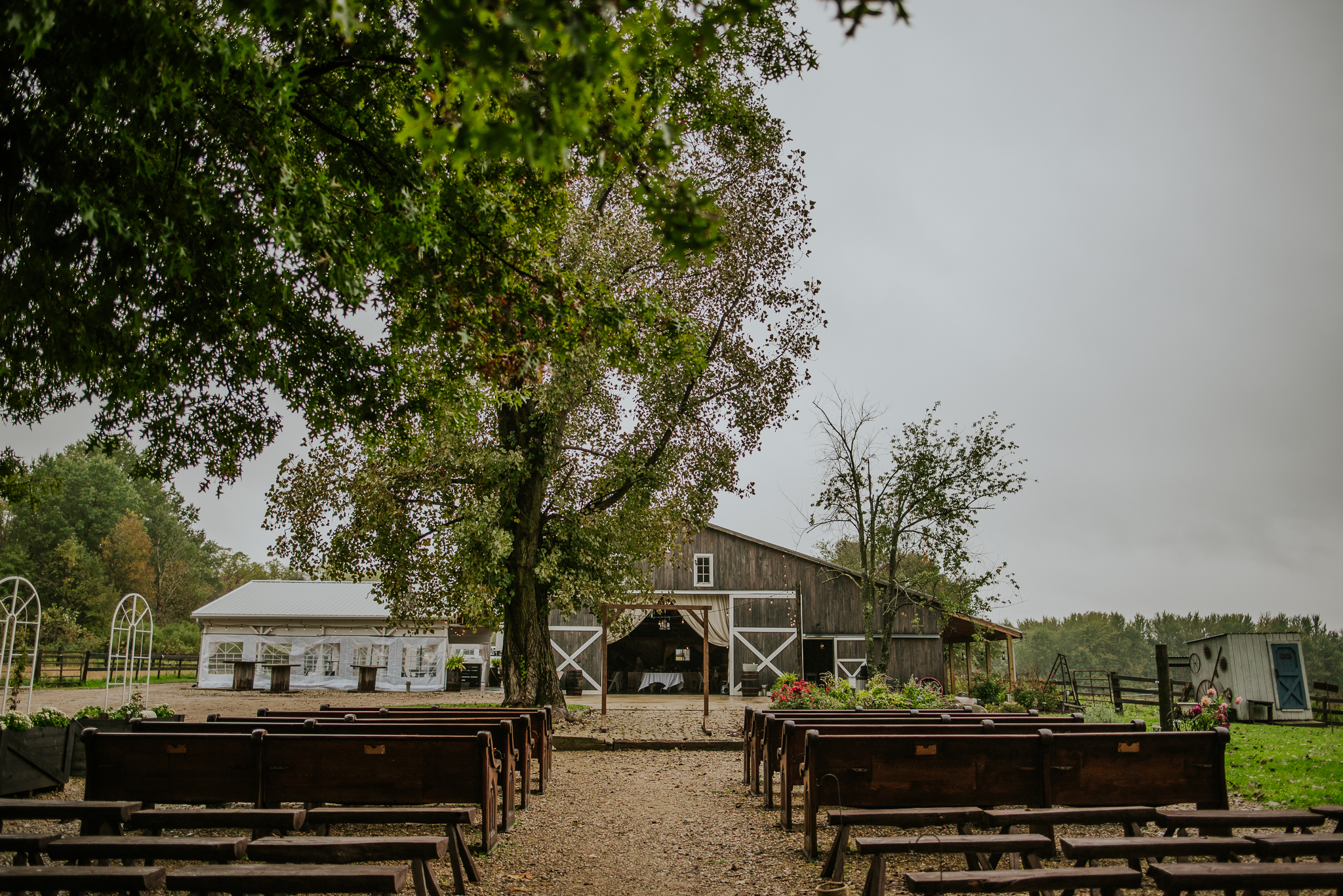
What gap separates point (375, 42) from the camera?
21.0 feet

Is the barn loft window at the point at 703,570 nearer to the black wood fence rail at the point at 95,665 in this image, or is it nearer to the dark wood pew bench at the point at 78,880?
the black wood fence rail at the point at 95,665

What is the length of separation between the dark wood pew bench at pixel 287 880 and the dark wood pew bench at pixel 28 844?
1.22m

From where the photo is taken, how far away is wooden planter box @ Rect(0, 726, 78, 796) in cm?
783

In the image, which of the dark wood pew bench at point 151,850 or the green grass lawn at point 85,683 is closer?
the dark wood pew bench at point 151,850

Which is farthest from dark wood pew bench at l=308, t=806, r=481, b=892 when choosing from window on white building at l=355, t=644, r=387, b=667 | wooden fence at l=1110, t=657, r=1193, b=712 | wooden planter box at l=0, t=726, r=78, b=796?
window on white building at l=355, t=644, r=387, b=667

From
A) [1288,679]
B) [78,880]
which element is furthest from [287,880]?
[1288,679]

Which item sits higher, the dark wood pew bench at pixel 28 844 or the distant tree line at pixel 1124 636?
the dark wood pew bench at pixel 28 844

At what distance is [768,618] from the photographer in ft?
86.7

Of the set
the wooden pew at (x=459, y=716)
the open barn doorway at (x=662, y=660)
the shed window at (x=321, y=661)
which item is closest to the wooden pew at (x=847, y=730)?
the wooden pew at (x=459, y=716)

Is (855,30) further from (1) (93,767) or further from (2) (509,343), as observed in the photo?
→ (1) (93,767)

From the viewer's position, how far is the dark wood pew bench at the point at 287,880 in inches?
136

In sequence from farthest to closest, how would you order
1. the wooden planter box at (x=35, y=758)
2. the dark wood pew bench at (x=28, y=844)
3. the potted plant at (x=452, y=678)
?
the potted plant at (x=452, y=678), the wooden planter box at (x=35, y=758), the dark wood pew bench at (x=28, y=844)

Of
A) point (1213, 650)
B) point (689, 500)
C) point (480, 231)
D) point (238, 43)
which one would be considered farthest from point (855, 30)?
point (1213, 650)

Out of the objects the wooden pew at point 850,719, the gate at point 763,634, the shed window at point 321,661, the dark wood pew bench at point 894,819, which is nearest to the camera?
the dark wood pew bench at point 894,819
